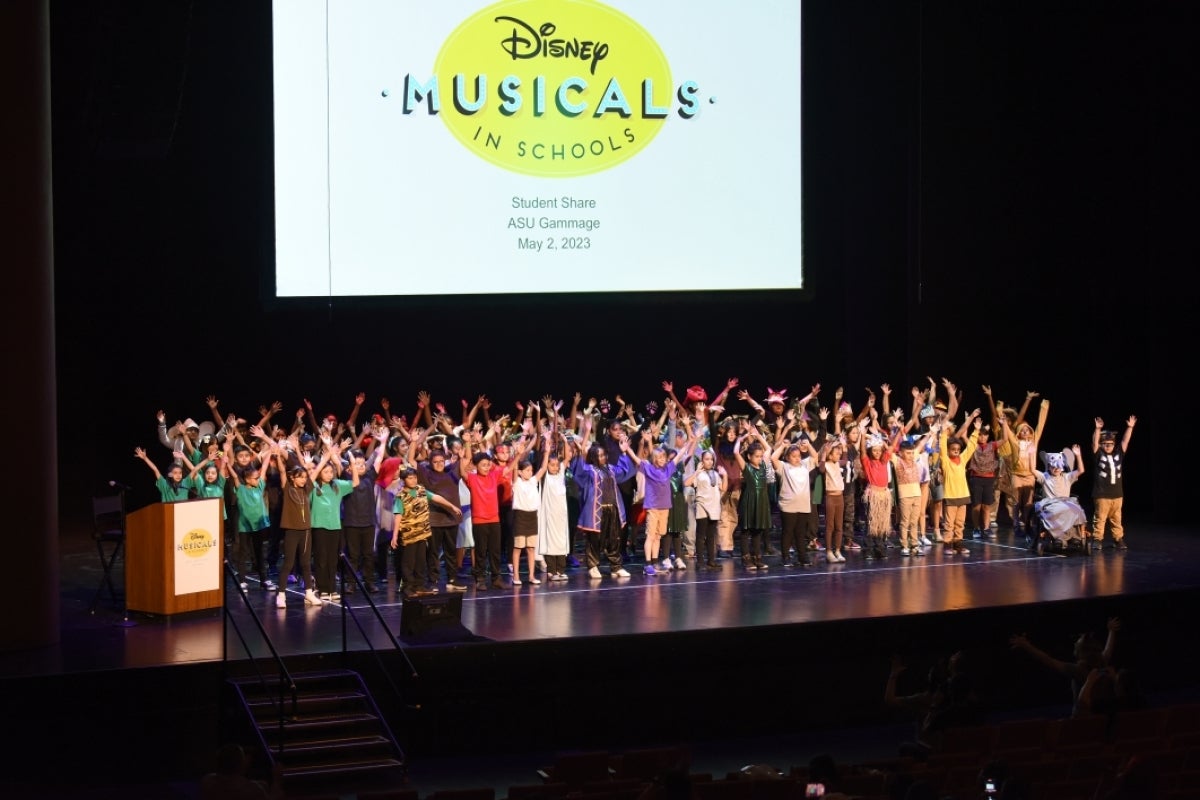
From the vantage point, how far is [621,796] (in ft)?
22.8

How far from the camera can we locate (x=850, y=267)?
707 inches

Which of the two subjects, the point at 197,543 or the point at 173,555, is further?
the point at 197,543

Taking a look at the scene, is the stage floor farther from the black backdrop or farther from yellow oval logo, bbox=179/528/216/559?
the black backdrop

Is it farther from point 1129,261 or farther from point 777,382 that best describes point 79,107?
point 1129,261

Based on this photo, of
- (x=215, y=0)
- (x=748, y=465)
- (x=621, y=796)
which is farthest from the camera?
(x=215, y=0)

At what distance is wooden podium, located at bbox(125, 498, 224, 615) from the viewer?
38.4 feet

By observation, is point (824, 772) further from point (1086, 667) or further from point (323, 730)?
point (323, 730)

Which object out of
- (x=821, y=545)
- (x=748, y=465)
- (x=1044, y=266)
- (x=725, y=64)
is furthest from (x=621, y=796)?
(x=1044, y=266)

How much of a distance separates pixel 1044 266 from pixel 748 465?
6.09m

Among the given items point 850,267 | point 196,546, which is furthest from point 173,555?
point 850,267

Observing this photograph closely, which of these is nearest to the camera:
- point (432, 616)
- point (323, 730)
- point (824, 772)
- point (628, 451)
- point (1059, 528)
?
point (824, 772)

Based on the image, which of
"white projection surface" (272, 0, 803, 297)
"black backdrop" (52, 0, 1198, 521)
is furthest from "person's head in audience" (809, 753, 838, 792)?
"black backdrop" (52, 0, 1198, 521)

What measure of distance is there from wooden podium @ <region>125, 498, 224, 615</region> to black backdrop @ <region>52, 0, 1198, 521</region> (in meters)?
3.85

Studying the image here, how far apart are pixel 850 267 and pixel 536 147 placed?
4.65 meters
